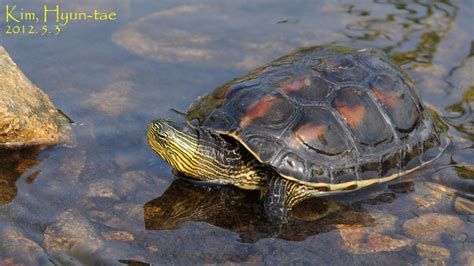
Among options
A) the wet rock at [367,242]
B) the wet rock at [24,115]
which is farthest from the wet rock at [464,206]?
the wet rock at [24,115]

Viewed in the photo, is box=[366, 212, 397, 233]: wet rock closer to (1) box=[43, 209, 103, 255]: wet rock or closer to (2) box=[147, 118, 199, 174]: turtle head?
(2) box=[147, 118, 199, 174]: turtle head

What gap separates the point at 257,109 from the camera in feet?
18.0

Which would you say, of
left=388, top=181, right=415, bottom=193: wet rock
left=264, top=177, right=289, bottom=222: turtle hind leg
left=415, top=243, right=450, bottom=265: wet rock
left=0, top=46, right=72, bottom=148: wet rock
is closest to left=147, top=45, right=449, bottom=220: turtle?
left=264, top=177, right=289, bottom=222: turtle hind leg

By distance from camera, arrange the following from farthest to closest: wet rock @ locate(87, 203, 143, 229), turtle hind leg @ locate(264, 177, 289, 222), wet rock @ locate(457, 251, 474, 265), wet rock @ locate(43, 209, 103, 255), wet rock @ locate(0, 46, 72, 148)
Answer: wet rock @ locate(0, 46, 72, 148) → turtle hind leg @ locate(264, 177, 289, 222) → wet rock @ locate(87, 203, 143, 229) → wet rock @ locate(457, 251, 474, 265) → wet rock @ locate(43, 209, 103, 255)

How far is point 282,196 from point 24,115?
2.48 m

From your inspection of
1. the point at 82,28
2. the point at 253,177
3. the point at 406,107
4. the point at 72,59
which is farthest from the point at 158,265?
the point at 82,28

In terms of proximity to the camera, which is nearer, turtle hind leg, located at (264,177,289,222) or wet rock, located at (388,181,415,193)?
turtle hind leg, located at (264,177,289,222)

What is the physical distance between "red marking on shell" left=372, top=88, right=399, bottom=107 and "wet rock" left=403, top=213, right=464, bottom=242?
109cm

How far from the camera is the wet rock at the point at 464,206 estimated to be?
552cm

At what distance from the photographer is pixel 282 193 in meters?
5.33

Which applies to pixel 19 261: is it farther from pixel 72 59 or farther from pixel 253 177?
pixel 72 59

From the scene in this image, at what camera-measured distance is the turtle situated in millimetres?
5371

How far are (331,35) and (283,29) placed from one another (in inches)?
25.3

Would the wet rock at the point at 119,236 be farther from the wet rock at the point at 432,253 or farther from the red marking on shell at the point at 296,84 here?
the wet rock at the point at 432,253
